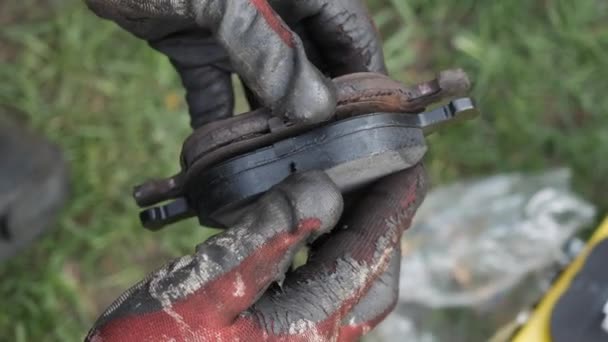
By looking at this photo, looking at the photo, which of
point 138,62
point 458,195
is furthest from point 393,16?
point 138,62

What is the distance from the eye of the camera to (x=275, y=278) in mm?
783

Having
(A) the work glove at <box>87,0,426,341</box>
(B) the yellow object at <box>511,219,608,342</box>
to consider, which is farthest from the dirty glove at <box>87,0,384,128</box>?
(B) the yellow object at <box>511,219,608,342</box>

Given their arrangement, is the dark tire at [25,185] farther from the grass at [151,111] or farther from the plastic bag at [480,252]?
the plastic bag at [480,252]

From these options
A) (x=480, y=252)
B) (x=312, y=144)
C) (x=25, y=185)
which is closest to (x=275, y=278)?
(x=312, y=144)

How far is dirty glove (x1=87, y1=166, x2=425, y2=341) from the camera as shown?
712 mm

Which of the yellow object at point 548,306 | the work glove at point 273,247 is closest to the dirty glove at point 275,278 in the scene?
the work glove at point 273,247

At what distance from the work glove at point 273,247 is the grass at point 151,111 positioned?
3.09 ft

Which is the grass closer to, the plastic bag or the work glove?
the plastic bag

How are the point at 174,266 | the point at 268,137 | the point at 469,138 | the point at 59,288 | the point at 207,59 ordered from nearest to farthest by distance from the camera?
the point at 174,266, the point at 268,137, the point at 207,59, the point at 59,288, the point at 469,138

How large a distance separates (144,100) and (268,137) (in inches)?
44.1

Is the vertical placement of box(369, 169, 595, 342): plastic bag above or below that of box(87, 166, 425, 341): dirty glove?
below

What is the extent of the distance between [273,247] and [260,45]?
0.77 feet

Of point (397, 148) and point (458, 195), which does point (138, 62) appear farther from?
point (397, 148)

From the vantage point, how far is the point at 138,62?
1.88 meters
